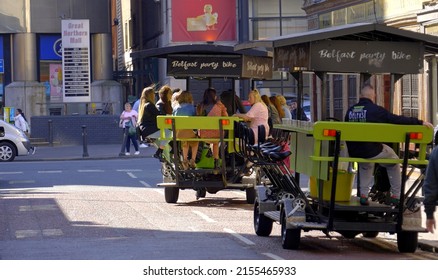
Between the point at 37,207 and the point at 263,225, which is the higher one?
the point at 263,225

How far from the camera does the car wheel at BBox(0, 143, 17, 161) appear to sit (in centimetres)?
3712

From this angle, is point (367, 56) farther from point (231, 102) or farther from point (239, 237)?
point (231, 102)

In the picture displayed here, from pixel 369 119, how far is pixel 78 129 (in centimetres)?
3308

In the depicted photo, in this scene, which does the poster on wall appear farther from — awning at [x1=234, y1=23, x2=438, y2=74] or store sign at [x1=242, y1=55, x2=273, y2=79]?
awning at [x1=234, y1=23, x2=438, y2=74]

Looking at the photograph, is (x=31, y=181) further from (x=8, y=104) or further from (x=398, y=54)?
(x=8, y=104)

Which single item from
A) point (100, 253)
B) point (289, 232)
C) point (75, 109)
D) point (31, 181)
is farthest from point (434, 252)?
point (75, 109)

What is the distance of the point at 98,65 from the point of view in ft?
182

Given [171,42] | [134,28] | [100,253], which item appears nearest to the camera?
[100,253]

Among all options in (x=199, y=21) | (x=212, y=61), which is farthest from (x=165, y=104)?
(x=199, y=21)

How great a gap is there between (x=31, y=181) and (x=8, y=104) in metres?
27.8

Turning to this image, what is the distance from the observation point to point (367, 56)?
1489 cm

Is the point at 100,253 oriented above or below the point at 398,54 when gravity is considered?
below

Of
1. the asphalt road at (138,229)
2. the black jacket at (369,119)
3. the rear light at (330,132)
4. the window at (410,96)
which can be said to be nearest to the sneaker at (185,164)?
the asphalt road at (138,229)

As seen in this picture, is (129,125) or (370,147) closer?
(370,147)
